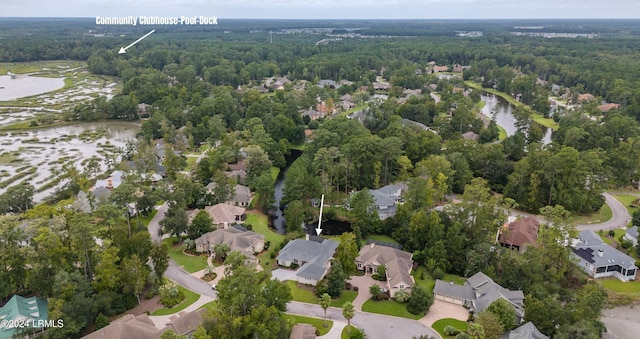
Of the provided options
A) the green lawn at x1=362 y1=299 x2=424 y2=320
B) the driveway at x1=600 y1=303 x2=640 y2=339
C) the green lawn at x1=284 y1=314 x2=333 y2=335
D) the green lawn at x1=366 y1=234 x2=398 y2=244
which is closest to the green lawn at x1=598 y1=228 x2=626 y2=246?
the driveway at x1=600 y1=303 x2=640 y2=339

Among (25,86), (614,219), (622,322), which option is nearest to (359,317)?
(622,322)

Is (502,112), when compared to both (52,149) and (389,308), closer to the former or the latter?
(389,308)

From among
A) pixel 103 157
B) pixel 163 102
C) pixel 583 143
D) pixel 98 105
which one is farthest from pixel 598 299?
pixel 98 105

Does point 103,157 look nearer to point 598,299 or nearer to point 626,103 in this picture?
point 598,299

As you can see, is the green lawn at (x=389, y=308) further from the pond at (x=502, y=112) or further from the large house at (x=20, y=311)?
the pond at (x=502, y=112)

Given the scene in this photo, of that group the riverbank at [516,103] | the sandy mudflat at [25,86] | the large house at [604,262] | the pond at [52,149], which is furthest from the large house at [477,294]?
the sandy mudflat at [25,86]

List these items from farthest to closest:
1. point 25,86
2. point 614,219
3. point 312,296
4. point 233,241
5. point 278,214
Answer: point 25,86 → point 278,214 → point 614,219 → point 233,241 → point 312,296

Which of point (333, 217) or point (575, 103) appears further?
point (575, 103)
